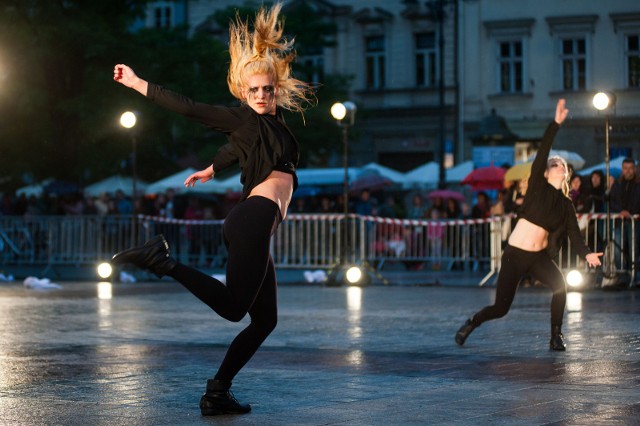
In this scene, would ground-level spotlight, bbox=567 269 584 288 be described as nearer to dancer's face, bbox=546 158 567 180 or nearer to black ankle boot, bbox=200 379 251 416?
dancer's face, bbox=546 158 567 180

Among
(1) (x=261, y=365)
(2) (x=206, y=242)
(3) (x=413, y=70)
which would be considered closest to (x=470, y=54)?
(3) (x=413, y=70)

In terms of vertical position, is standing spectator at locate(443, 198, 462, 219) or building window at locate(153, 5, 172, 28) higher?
building window at locate(153, 5, 172, 28)

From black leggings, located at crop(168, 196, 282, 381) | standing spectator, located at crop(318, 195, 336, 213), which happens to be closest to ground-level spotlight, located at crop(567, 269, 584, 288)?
standing spectator, located at crop(318, 195, 336, 213)

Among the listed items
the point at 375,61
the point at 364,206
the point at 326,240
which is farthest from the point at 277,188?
the point at 375,61

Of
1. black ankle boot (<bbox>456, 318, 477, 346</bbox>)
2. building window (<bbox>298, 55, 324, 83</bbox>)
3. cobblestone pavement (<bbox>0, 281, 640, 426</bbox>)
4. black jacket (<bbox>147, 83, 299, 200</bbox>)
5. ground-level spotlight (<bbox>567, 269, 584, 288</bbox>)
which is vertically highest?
building window (<bbox>298, 55, 324, 83</bbox>)

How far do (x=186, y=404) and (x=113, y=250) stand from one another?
58.9 ft

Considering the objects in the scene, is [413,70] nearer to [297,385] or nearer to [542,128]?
[542,128]

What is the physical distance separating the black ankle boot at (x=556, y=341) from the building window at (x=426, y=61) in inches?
1538

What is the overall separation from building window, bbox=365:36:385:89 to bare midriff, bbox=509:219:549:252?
130 ft

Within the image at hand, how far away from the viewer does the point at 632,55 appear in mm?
46000

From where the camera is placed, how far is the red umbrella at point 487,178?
94.7 ft

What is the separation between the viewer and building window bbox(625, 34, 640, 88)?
4566 cm

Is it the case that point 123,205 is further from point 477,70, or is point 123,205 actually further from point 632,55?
point 632,55

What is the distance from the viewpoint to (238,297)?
683 cm
